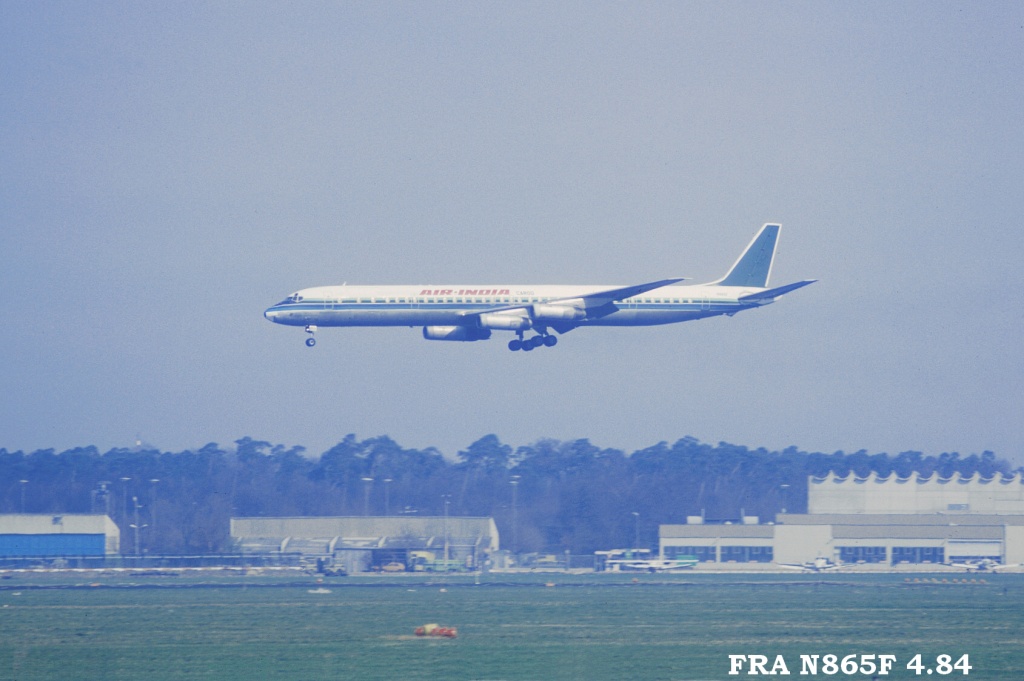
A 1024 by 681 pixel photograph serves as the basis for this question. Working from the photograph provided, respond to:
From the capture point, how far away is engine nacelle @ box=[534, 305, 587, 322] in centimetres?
8231

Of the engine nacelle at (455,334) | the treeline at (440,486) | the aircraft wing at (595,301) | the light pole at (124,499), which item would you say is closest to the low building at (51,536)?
the treeline at (440,486)

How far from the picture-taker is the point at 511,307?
272 feet

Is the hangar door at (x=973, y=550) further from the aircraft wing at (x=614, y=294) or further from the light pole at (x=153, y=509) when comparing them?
the light pole at (x=153, y=509)

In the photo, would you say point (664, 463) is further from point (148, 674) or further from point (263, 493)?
point (148, 674)

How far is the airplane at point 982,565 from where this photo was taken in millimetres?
106750

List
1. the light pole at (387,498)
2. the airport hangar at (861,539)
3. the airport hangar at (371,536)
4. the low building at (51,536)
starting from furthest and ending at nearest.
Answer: the light pole at (387,498)
the airport hangar at (861,539)
the airport hangar at (371,536)
the low building at (51,536)

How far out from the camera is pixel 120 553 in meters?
110

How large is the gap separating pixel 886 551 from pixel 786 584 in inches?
1049

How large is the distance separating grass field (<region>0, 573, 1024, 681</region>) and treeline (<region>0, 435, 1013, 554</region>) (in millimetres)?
35408

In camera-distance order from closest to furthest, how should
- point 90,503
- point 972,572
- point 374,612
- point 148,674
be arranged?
point 148,674 → point 374,612 → point 972,572 → point 90,503

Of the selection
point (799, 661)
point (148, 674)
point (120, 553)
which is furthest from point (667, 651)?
point (120, 553)

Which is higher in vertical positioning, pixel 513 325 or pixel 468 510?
pixel 513 325

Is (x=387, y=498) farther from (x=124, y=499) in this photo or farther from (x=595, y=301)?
(x=595, y=301)

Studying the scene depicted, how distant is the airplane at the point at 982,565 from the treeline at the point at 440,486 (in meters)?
28.5
